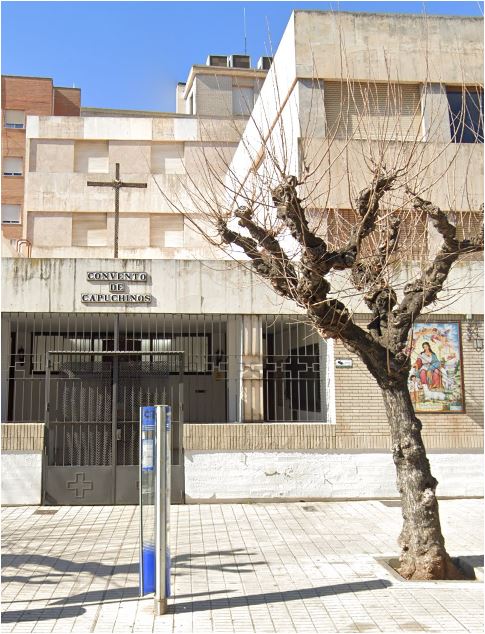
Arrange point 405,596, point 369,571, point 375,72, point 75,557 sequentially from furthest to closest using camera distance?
point 375,72 → point 75,557 → point 369,571 → point 405,596

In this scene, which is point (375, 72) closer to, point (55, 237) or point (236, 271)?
point (236, 271)

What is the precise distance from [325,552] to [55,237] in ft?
70.3

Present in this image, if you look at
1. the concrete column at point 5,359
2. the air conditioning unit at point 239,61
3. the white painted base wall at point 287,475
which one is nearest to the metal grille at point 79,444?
the white painted base wall at point 287,475

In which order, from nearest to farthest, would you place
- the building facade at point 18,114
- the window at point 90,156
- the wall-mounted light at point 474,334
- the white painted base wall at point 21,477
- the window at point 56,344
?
the white painted base wall at point 21,477 → the wall-mounted light at point 474,334 → the window at point 56,344 → the window at point 90,156 → the building facade at point 18,114

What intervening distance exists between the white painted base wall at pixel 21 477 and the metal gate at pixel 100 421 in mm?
154

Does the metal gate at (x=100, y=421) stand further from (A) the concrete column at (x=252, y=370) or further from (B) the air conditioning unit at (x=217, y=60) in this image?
A: (B) the air conditioning unit at (x=217, y=60)

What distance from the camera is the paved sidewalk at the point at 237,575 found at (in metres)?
5.39

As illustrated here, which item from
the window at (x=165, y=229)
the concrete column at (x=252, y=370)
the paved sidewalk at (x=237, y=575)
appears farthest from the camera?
the window at (x=165, y=229)

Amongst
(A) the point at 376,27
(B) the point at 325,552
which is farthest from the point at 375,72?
(B) the point at 325,552

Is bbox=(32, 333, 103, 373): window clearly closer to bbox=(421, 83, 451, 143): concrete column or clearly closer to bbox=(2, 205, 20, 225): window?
bbox=(421, 83, 451, 143): concrete column

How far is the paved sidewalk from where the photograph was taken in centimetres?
539

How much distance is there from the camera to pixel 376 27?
13672 millimetres

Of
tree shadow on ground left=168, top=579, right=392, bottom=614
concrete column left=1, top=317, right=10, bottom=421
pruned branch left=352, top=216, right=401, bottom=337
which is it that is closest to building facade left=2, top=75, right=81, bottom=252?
concrete column left=1, top=317, right=10, bottom=421

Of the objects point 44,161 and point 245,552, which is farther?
point 44,161
